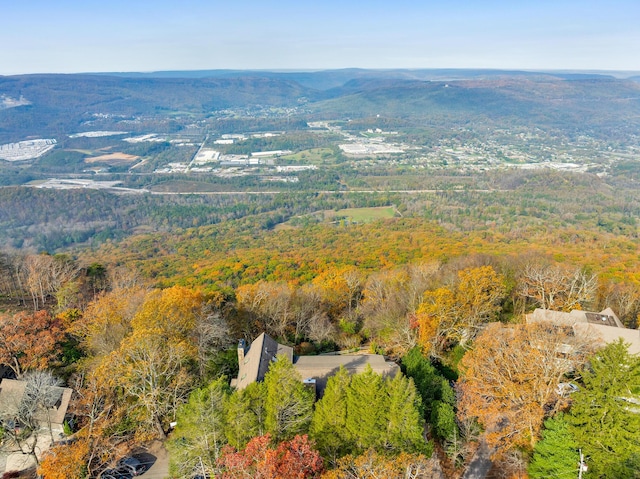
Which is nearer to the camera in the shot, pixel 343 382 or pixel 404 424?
pixel 404 424

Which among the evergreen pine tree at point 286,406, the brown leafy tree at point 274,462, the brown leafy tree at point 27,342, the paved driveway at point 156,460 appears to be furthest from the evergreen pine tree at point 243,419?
the brown leafy tree at point 27,342

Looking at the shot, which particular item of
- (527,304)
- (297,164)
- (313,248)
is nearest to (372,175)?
(297,164)

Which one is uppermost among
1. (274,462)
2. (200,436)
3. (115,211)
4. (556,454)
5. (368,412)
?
(274,462)

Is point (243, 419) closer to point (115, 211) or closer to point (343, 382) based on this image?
point (343, 382)

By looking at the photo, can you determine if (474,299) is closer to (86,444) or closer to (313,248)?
(86,444)

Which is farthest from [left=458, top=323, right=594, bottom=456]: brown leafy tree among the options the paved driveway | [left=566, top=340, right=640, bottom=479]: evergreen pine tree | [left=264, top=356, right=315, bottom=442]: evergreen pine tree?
the paved driveway

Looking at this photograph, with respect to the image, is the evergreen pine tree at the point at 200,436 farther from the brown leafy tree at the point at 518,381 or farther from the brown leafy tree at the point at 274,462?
the brown leafy tree at the point at 518,381

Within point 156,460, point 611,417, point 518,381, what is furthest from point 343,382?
point 611,417

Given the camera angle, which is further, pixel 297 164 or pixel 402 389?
pixel 297 164
